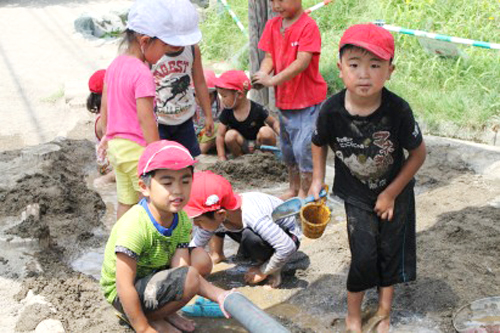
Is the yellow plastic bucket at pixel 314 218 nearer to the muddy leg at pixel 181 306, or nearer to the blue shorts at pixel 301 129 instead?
the muddy leg at pixel 181 306

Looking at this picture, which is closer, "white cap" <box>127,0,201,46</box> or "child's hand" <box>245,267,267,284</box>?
"white cap" <box>127,0,201,46</box>

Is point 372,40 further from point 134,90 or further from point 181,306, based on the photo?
point 181,306

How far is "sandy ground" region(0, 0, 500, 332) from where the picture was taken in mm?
3404

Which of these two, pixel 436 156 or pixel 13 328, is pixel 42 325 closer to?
pixel 13 328

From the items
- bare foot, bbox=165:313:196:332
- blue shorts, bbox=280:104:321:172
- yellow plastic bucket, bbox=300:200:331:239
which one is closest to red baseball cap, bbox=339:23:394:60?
yellow plastic bucket, bbox=300:200:331:239

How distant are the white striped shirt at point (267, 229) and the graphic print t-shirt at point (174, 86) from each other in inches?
38.0

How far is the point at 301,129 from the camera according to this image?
4676 millimetres

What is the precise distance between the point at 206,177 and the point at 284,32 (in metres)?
1.50

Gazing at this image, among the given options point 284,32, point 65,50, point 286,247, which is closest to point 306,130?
point 284,32

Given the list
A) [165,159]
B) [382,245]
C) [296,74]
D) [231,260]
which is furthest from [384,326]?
[296,74]

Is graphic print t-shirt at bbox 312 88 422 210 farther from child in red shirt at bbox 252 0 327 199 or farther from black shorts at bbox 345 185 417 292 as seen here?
child in red shirt at bbox 252 0 327 199

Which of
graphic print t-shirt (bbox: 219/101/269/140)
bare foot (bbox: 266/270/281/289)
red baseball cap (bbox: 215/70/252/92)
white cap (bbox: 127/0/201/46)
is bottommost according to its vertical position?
graphic print t-shirt (bbox: 219/101/269/140)

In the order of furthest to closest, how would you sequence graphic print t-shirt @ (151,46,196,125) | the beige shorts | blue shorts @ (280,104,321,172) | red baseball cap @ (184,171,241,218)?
blue shorts @ (280,104,321,172)
graphic print t-shirt @ (151,46,196,125)
the beige shorts
red baseball cap @ (184,171,241,218)

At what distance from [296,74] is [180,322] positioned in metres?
1.91
